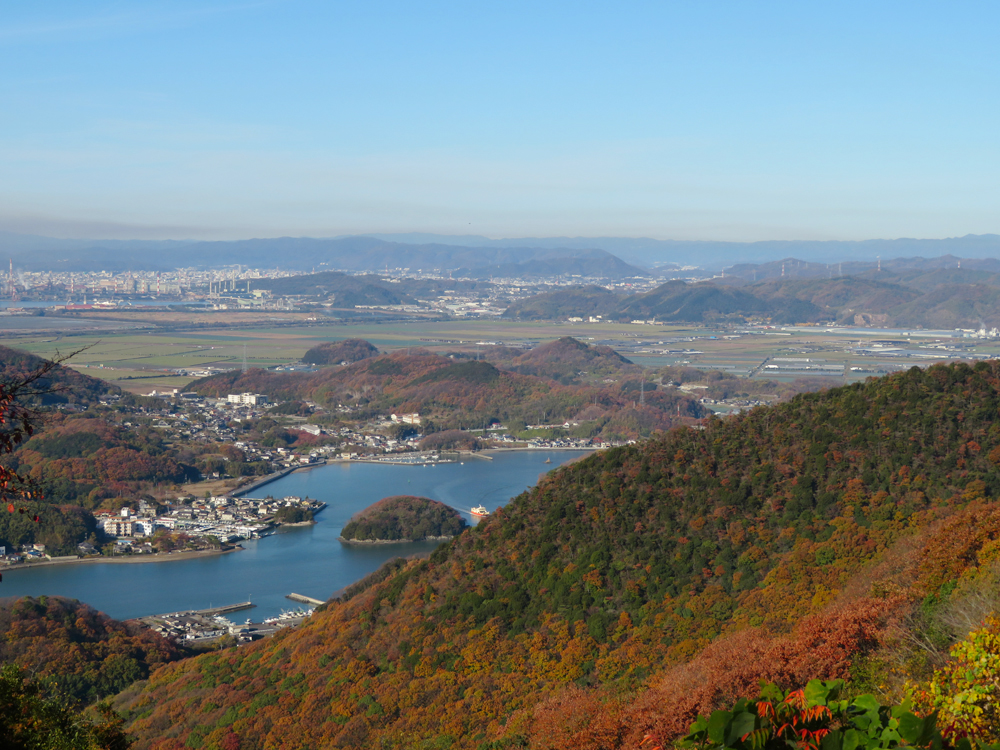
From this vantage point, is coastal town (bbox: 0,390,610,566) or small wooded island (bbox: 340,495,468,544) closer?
coastal town (bbox: 0,390,610,566)

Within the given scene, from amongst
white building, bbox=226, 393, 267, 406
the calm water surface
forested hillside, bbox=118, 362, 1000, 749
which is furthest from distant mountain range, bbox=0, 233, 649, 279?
forested hillside, bbox=118, 362, 1000, 749

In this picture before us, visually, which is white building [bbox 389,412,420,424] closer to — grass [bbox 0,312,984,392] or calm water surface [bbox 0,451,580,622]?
calm water surface [bbox 0,451,580,622]

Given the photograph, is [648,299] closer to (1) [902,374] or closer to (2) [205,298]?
(2) [205,298]

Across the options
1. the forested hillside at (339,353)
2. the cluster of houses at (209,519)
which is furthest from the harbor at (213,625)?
the forested hillside at (339,353)

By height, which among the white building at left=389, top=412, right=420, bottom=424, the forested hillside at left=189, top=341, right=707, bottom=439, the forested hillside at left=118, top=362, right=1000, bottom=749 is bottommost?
the white building at left=389, top=412, right=420, bottom=424

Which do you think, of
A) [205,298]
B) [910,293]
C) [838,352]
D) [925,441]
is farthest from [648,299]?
[925,441]

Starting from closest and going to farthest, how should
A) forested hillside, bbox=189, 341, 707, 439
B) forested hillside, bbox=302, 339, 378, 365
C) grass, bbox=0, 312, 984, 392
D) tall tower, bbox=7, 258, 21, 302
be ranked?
forested hillside, bbox=189, 341, 707, 439
grass, bbox=0, 312, 984, 392
forested hillside, bbox=302, 339, 378, 365
tall tower, bbox=7, 258, 21, 302
